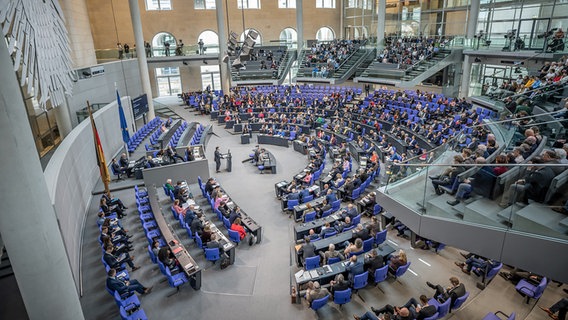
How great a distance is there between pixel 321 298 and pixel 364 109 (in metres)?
17.6

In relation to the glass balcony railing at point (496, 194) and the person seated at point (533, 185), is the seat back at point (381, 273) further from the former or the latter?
the person seated at point (533, 185)

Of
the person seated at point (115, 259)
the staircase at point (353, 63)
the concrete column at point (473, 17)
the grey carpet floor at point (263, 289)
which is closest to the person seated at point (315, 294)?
the grey carpet floor at point (263, 289)

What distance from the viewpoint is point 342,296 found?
8.02 m

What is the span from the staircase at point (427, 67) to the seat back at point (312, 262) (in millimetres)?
19229

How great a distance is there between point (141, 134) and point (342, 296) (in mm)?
17759

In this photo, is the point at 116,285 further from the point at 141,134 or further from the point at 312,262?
the point at 141,134

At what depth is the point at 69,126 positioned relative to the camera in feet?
48.5

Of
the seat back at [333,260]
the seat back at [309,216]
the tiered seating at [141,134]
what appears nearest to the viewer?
the seat back at [333,260]

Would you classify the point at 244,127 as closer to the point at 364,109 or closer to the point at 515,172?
the point at 364,109

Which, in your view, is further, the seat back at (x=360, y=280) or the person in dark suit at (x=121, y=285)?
the seat back at (x=360, y=280)

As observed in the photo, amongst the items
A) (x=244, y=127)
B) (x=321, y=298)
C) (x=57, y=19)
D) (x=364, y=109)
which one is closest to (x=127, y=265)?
(x=321, y=298)

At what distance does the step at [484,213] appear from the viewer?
650 cm

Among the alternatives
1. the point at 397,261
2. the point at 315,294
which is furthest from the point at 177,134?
the point at 397,261

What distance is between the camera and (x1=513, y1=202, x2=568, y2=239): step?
5781mm
